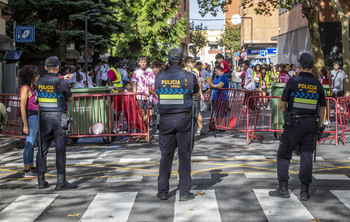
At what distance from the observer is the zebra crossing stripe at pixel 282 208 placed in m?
6.31

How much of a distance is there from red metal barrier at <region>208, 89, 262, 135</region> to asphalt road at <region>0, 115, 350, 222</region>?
207 centimetres

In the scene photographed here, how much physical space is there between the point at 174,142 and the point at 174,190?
0.82m

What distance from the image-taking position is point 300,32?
4062 cm

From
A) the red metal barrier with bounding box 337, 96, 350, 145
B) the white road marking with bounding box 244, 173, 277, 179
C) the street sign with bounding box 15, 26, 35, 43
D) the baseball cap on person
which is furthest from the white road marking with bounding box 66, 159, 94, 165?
the street sign with bounding box 15, 26, 35, 43

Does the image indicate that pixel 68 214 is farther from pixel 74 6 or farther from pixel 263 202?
pixel 74 6

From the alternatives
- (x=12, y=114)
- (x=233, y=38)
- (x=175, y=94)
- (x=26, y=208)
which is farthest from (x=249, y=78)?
(x=233, y=38)

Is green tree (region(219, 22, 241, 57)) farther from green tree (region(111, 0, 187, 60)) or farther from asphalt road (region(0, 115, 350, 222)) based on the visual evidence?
asphalt road (region(0, 115, 350, 222))

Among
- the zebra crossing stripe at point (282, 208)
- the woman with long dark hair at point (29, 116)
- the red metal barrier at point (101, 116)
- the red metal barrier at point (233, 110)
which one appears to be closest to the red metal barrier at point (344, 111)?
the red metal barrier at point (233, 110)

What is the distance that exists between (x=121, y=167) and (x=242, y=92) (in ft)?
17.1

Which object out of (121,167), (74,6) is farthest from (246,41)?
(121,167)

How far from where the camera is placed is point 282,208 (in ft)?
22.1

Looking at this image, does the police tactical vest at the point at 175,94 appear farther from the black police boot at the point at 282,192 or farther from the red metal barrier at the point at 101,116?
the red metal barrier at the point at 101,116

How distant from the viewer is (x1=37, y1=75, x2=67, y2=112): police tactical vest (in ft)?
27.1

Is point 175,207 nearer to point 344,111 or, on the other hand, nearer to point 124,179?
point 124,179
